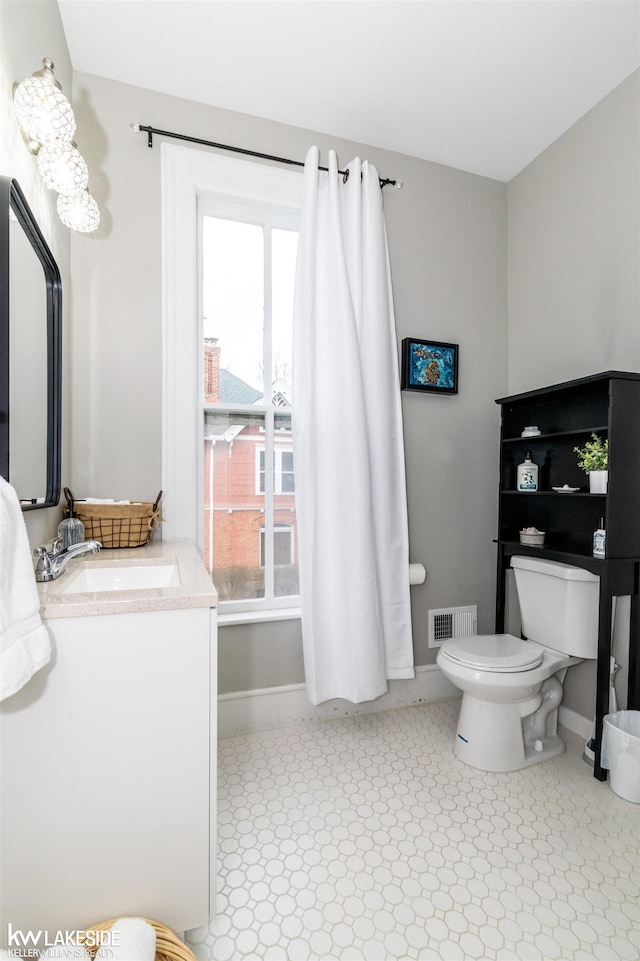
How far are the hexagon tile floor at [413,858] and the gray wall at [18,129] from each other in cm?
115

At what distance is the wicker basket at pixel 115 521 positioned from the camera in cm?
173

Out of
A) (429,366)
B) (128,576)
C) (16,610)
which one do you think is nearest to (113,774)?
(16,610)

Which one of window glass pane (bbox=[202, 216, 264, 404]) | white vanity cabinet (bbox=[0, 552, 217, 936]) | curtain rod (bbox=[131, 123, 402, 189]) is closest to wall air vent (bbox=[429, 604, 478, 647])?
window glass pane (bbox=[202, 216, 264, 404])

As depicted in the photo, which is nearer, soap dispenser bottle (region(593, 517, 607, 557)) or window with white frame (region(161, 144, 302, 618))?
soap dispenser bottle (region(593, 517, 607, 557))

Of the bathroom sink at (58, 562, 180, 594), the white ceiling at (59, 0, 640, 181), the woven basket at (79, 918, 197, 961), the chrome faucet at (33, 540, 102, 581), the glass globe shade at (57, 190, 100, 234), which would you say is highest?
the white ceiling at (59, 0, 640, 181)

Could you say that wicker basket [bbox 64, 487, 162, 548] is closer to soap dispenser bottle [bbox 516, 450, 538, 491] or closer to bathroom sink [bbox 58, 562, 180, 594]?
bathroom sink [bbox 58, 562, 180, 594]

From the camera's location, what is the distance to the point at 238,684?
83.4 inches

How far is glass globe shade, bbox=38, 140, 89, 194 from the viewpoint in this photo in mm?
1309

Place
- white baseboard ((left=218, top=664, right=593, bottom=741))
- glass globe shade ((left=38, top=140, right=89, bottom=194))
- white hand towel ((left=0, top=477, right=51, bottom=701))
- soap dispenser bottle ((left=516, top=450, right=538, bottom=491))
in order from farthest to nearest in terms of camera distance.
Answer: soap dispenser bottle ((left=516, top=450, right=538, bottom=491)) < white baseboard ((left=218, top=664, right=593, bottom=741)) < glass globe shade ((left=38, top=140, right=89, bottom=194)) < white hand towel ((left=0, top=477, right=51, bottom=701))

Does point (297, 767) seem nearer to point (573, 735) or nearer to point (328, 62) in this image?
point (573, 735)

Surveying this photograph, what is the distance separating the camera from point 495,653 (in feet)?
6.34

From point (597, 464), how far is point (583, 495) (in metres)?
0.13

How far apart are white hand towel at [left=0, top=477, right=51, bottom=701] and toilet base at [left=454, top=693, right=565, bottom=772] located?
161cm

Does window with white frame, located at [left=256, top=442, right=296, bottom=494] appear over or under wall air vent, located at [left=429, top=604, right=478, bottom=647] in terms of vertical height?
over
